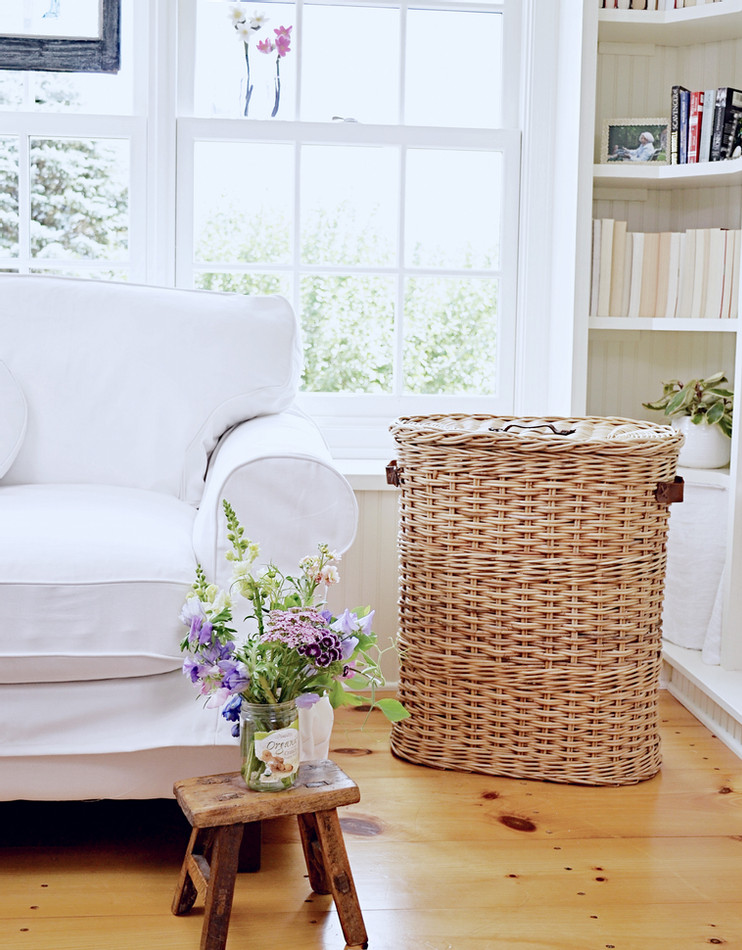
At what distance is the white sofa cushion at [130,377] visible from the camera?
1974mm

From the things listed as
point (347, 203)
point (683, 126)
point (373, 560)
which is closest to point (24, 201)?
point (347, 203)

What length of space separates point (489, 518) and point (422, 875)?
2.05 ft

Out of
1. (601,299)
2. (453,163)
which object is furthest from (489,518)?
(453,163)

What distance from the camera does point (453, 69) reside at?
2719mm

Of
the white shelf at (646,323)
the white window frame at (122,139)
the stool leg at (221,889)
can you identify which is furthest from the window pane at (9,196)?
the stool leg at (221,889)

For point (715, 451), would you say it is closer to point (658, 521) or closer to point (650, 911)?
point (658, 521)

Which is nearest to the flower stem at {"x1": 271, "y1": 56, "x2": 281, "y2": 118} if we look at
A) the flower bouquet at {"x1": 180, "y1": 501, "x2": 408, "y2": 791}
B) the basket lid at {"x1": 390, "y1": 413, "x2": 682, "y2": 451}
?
the basket lid at {"x1": 390, "y1": 413, "x2": 682, "y2": 451}

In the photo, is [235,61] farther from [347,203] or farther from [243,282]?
[243,282]

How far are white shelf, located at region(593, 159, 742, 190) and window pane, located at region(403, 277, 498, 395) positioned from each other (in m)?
0.42

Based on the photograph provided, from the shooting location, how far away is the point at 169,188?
2.62 meters

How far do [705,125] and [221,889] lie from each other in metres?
2.01

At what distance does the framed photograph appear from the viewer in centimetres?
255

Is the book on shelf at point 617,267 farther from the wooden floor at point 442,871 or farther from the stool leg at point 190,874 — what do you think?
the stool leg at point 190,874

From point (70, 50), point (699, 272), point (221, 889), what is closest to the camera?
point (221, 889)
